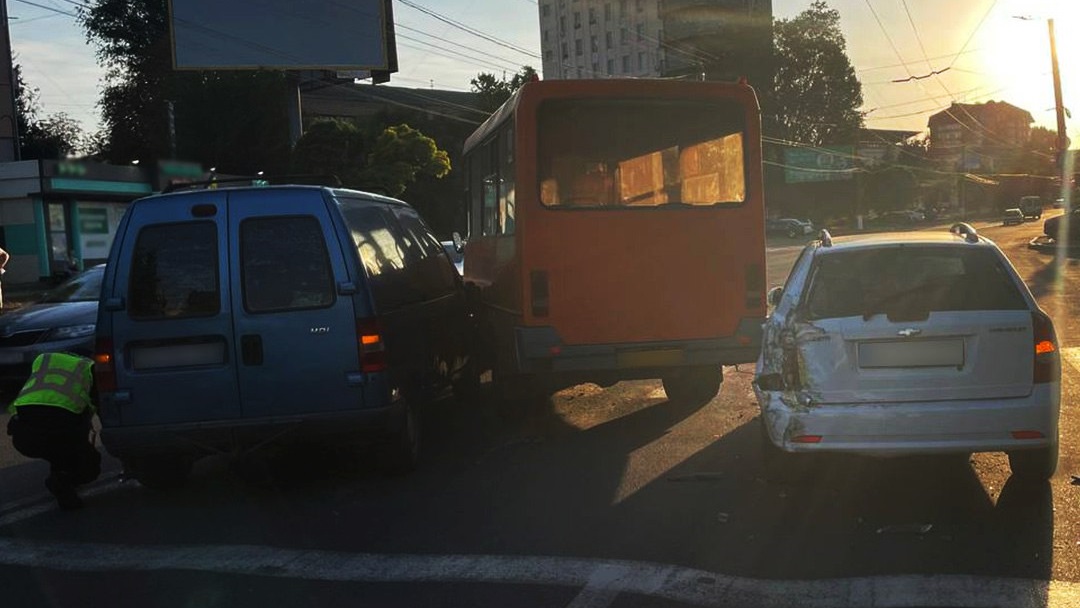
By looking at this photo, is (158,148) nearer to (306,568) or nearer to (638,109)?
(638,109)

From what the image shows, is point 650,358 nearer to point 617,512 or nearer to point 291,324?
point 617,512

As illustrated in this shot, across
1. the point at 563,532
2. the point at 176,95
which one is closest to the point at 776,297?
the point at 563,532

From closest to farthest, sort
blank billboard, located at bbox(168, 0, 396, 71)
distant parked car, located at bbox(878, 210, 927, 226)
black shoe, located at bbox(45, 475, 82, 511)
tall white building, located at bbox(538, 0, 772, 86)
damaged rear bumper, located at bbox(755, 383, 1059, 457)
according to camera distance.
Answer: damaged rear bumper, located at bbox(755, 383, 1059, 457)
black shoe, located at bbox(45, 475, 82, 511)
blank billboard, located at bbox(168, 0, 396, 71)
distant parked car, located at bbox(878, 210, 927, 226)
tall white building, located at bbox(538, 0, 772, 86)

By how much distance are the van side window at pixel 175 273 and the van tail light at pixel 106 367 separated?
0.83 ft

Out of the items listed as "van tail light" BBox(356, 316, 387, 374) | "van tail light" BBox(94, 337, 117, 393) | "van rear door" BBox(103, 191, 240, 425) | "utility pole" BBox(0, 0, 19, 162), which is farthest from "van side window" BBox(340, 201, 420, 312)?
"utility pole" BBox(0, 0, 19, 162)

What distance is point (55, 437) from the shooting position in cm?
640

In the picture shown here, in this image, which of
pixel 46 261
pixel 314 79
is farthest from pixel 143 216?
pixel 46 261

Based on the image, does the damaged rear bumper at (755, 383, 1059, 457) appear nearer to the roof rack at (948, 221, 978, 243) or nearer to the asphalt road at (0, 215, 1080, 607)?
the asphalt road at (0, 215, 1080, 607)

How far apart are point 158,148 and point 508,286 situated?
16.3 ft

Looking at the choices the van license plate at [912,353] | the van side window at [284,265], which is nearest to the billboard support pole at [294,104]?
the van side window at [284,265]

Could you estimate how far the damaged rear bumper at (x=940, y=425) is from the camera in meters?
5.36

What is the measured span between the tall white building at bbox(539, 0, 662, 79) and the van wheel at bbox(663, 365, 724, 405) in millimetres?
80343

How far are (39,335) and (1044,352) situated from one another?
10520 millimetres

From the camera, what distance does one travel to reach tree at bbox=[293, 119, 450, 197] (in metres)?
28.9
